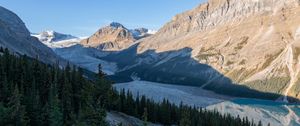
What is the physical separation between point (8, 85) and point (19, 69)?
9.22 m

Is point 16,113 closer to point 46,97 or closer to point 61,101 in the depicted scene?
point 61,101

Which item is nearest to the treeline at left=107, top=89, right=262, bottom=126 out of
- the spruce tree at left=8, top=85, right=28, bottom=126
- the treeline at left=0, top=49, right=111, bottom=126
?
the treeline at left=0, top=49, right=111, bottom=126

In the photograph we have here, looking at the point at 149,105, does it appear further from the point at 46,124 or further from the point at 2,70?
the point at 46,124

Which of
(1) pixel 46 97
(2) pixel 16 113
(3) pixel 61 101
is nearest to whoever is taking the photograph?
(2) pixel 16 113

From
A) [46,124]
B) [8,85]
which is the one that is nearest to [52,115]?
[46,124]

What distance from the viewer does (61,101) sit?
238 feet

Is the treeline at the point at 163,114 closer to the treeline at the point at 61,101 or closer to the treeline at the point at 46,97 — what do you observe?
the treeline at the point at 61,101

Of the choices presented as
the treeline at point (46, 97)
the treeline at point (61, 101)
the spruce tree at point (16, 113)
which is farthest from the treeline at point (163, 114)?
the spruce tree at point (16, 113)

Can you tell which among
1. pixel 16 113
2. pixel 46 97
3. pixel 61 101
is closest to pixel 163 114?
pixel 46 97

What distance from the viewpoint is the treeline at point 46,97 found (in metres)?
49.1

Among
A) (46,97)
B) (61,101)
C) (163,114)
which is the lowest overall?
(163,114)

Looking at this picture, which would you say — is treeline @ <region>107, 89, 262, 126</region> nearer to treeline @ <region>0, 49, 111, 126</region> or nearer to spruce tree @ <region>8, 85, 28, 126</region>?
treeline @ <region>0, 49, 111, 126</region>

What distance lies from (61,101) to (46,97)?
23.5 feet

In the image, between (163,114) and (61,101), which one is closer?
(61,101)
